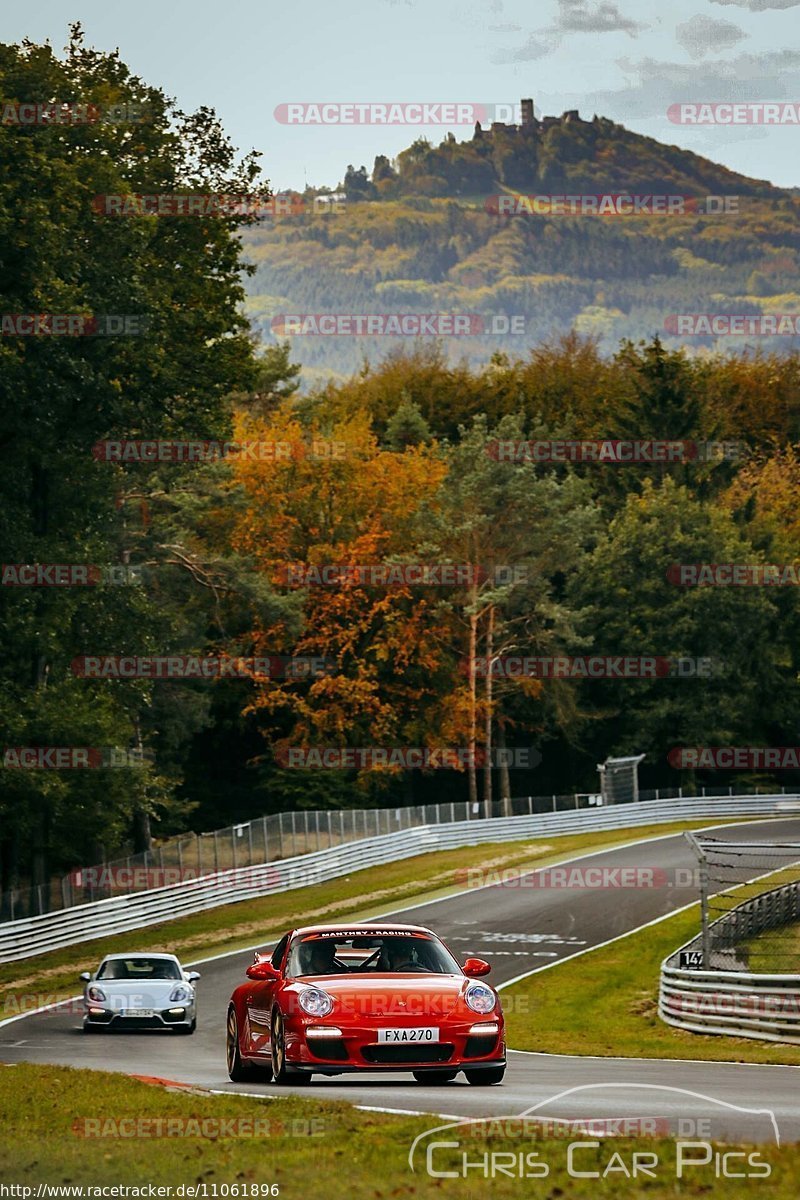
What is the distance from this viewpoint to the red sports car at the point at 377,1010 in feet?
44.8

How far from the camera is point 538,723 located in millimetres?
84000

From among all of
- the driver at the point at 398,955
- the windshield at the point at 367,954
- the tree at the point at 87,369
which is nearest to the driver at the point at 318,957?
the windshield at the point at 367,954

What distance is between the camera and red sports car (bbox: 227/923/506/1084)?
44.8 feet

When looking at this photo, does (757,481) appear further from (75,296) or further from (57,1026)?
(57,1026)

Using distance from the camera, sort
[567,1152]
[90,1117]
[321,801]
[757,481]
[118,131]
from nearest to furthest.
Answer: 1. [567,1152]
2. [90,1117]
3. [118,131]
4. [321,801]
5. [757,481]

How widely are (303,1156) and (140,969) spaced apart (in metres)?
17.3

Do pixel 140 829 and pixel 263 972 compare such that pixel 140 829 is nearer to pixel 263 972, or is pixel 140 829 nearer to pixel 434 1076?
pixel 263 972

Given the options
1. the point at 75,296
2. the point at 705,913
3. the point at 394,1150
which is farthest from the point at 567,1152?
the point at 75,296

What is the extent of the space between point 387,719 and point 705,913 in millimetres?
46286

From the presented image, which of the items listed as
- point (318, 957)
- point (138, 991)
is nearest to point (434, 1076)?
point (318, 957)

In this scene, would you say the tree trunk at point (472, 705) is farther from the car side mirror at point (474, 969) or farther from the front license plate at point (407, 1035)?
the front license plate at point (407, 1035)

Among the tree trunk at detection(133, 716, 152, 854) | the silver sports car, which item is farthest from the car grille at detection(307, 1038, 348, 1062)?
the tree trunk at detection(133, 716, 152, 854)

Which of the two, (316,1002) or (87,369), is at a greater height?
(87,369)

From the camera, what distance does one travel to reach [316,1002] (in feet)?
45.1
